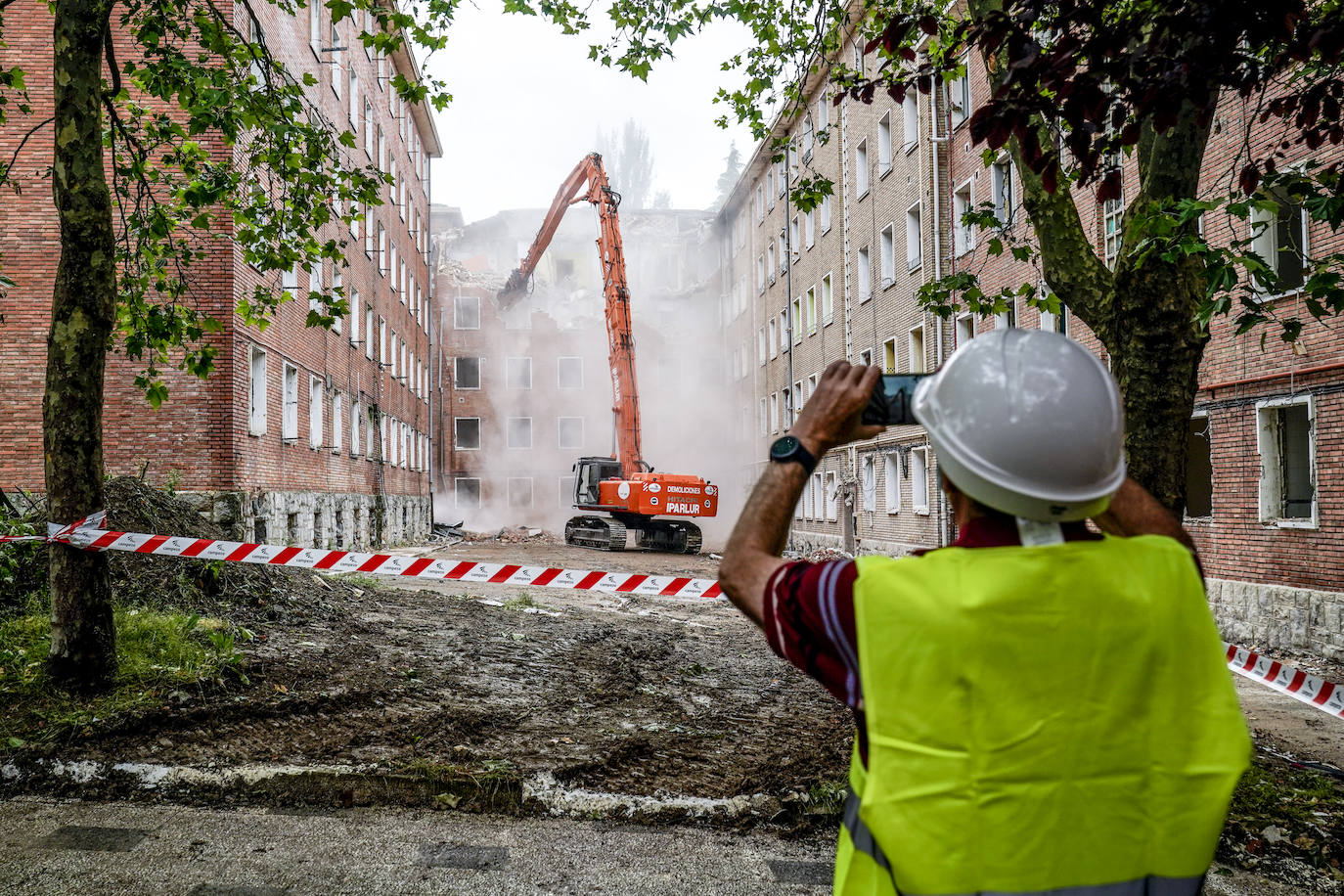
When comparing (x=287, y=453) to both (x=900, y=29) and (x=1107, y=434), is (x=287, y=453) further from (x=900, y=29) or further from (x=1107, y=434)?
(x=1107, y=434)

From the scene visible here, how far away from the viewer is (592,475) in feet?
90.8

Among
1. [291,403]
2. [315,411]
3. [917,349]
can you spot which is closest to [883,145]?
[917,349]

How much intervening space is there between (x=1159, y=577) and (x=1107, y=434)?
0.72ft

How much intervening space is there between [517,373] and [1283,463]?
39453mm

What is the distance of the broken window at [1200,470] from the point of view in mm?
13781

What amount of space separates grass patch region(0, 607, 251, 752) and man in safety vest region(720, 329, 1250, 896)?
18.3 ft

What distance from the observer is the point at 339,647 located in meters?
8.77

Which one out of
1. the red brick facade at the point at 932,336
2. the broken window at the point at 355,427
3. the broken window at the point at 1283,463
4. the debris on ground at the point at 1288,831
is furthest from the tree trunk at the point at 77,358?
the broken window at the point at 355,427

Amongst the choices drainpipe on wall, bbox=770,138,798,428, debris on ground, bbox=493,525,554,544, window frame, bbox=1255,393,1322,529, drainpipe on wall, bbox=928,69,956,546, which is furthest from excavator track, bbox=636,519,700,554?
window frame, bbox=1255,393,1322,529

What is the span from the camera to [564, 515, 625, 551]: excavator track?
27.6 metres

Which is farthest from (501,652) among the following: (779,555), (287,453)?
(287,453)

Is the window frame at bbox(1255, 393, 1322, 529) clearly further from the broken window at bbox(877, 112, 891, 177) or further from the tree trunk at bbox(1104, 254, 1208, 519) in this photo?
the broken window at bbox(877, 112, 891, 177)

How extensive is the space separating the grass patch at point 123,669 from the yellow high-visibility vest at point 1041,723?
5.59 m

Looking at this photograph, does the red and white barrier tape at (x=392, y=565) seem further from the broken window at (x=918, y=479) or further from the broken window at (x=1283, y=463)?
the broken window at (x=918, y=479)
